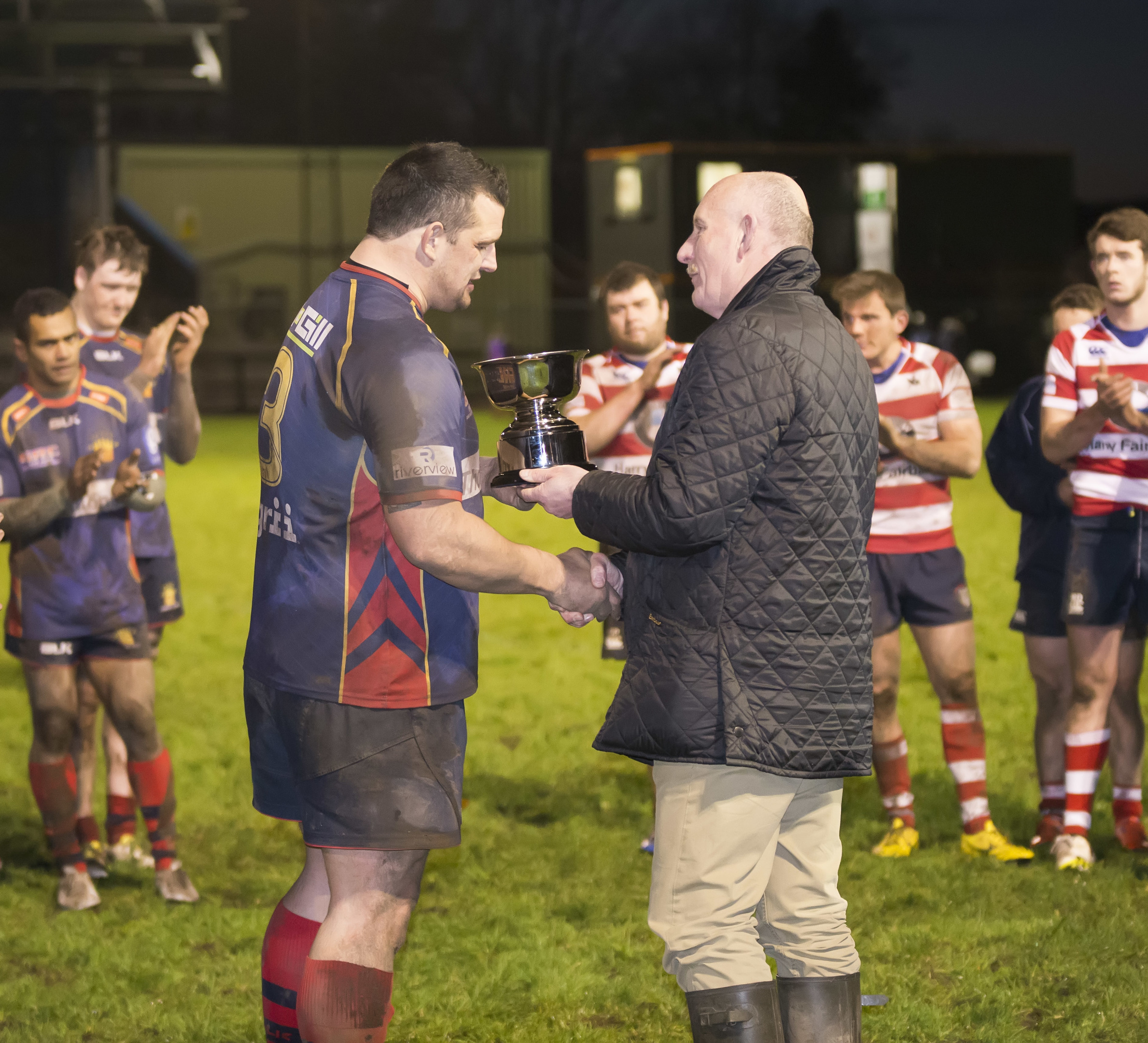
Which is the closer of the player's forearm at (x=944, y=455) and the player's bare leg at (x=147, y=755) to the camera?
the player's bare leg at (x=147, y=755)

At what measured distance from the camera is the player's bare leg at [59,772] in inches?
221

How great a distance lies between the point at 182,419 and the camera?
6.16m

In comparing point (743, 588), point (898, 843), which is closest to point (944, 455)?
point (898, 843)

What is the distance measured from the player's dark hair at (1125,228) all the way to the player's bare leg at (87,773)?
439 cm

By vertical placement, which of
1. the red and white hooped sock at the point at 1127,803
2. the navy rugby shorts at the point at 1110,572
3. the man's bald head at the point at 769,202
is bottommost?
the red and white hooped sock at the point at 1127,803

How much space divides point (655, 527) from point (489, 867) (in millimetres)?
3260

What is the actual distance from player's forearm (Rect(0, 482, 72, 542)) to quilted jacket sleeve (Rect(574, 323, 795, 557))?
3.03 meters

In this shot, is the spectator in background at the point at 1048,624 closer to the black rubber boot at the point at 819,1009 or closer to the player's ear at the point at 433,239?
the black rubber boot at the point at 819,1009

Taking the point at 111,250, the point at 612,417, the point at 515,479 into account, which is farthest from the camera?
the point at 612,417

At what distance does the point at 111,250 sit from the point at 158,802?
2231mm

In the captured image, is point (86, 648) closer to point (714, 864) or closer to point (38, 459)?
point (38, 459)

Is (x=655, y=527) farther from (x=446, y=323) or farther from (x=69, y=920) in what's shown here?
(x=446, y=323)

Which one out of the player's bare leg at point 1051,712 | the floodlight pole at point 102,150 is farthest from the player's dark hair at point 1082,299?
the floodlight pole at point 102,150

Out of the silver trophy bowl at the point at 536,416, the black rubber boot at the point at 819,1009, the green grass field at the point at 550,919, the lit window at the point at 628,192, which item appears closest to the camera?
the black rubber boot at the point at 819,1009
